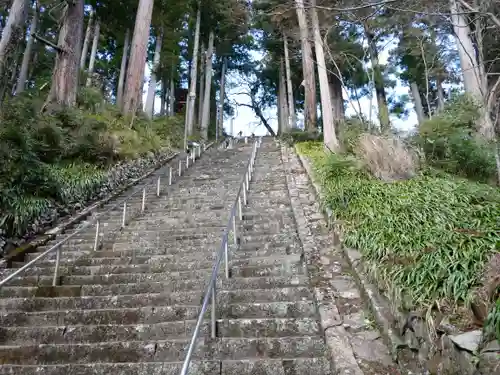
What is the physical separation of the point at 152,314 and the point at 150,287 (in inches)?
23.3

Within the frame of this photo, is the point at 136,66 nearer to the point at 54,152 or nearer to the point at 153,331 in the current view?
the point at 54,152

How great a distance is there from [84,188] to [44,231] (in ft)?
5.30

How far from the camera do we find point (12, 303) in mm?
4051

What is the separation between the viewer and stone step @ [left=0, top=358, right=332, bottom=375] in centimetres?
289

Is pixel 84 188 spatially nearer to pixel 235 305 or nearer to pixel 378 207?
pixel 235 305

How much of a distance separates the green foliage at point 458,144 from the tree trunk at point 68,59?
8.73 meters

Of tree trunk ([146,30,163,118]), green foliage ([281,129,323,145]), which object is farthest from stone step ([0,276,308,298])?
tree trunk ([146,30,163,118])

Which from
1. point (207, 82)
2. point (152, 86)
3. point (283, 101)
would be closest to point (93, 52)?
point (152, 86)

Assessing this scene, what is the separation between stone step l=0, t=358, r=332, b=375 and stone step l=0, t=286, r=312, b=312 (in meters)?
0.92

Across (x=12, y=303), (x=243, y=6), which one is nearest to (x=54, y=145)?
(x=12, y=303)

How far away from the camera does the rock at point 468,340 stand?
2209mm

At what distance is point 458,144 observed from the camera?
270 inches

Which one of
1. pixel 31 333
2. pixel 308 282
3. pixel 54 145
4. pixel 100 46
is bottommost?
pixel 31 333

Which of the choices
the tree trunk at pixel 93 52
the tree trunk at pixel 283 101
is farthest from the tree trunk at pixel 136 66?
the tree trunk at pixel 283 101
